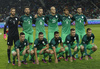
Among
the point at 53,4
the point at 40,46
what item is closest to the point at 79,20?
the point at 40,46

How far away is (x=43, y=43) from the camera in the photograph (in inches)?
251

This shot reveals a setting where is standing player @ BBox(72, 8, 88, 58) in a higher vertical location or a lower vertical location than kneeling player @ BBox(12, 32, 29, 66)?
higher

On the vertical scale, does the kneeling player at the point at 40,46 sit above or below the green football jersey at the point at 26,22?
below

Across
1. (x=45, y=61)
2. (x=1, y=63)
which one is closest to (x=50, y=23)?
(x=45, y=61)

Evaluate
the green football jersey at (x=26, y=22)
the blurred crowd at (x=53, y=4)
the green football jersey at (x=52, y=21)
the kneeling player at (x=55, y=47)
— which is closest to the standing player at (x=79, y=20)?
the green football jersey at (x=52, y=21)

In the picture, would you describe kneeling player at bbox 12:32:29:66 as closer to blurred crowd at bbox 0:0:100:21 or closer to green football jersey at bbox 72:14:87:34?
green football jersey at bbox 72:14:87:34

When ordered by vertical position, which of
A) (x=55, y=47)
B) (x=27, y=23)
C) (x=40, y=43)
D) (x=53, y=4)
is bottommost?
(x=55, y=47)

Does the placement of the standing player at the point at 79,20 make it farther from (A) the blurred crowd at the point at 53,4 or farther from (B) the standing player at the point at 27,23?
(A) the blurred crowd at the point at 53,4

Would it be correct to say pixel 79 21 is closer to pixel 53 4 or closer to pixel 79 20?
pixel 79 20

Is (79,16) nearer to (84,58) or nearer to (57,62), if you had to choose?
(84,58)

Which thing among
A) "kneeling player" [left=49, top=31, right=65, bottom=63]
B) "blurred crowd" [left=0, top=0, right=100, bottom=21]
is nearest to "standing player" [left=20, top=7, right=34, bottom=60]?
"kneeling player" [left=49, top=31, right=65, bottom=63]

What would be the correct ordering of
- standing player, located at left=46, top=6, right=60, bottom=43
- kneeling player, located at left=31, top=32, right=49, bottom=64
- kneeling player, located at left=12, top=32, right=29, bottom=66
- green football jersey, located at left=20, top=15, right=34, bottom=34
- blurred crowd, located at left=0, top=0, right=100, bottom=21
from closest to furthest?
kneeling player, located at left=12, top=32, right=29, bottom=66, kneeling player, located at left=31, top=32, right=49, bottom=64, green football jersey, located at left=20, top=15, right=34, bottom=34, standing player, located at left=46, top=6, right=60, bottom=43, blurred crowd, located at left=0, top=0, right=100, bottom=21

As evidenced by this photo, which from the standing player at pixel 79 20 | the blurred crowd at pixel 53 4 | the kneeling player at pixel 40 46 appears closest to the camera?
the kneeling player at pixel 40 46

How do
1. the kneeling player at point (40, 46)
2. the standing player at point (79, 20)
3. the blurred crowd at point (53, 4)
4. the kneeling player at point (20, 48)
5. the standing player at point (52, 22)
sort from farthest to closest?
1. the blurred crowd at point (53, 4)
2. the standing player at point (79, 20)
3. the standing player at point (52, 22)
4. the kneeling player at point (40, 46)
5. the kneeling player at point (20, 48)
